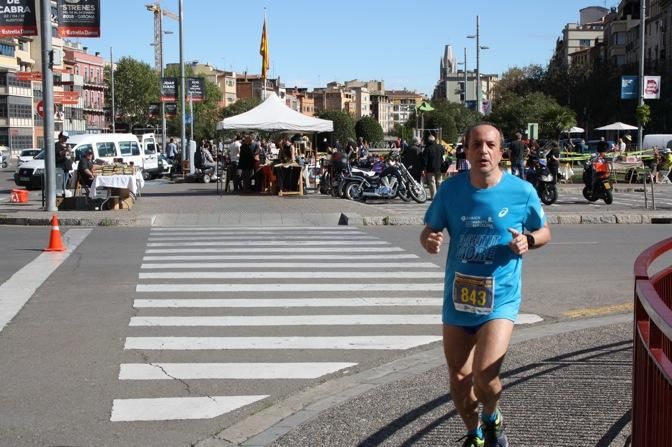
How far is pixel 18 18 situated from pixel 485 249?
787 inches

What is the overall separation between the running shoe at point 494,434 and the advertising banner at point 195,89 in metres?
42.6

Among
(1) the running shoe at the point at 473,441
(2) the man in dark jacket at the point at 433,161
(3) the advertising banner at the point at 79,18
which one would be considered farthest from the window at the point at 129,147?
(1) the running shoe at the point at 473,441

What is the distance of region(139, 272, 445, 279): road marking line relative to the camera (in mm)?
12695

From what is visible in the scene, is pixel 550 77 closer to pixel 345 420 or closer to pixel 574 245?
pixel 574 245

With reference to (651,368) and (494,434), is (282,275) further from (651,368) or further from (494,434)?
(651,368)

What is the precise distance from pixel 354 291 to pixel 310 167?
2461 centimetres

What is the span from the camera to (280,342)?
8.80 m

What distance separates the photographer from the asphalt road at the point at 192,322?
21.7ft

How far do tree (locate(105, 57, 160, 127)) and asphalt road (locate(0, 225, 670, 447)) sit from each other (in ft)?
431

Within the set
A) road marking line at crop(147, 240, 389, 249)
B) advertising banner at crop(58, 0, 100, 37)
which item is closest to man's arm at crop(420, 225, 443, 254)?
road marking line at crop(147, 240, 389, 249)

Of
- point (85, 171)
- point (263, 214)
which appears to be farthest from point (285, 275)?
point (85, 171)

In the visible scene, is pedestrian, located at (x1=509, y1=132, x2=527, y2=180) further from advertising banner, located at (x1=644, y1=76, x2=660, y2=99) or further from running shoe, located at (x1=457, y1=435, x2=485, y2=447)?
running shoe, located at (x1=457, y1=435, x2=485, y2=447)

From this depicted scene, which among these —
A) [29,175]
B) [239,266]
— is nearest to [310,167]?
[29,175]

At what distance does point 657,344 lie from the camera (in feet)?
12.6
